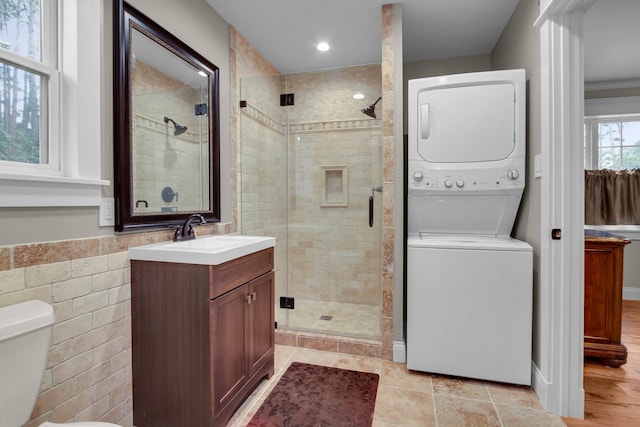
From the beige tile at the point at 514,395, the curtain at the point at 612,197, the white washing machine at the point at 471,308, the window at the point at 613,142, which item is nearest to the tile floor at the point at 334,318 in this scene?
the white washing machine at the point at 471,308

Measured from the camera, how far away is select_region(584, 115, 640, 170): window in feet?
12.9

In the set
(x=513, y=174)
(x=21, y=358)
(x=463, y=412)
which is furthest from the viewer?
(x=513, y=174)

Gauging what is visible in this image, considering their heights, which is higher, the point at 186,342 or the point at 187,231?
the point at 187,231

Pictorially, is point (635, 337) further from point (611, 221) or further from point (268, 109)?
point (268, 109)

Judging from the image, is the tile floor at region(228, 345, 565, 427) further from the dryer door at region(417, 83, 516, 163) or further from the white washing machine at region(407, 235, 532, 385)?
the dryer door at region(417, 83, 516, 163)

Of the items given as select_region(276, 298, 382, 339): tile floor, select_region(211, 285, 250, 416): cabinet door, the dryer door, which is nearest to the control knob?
the dryer door

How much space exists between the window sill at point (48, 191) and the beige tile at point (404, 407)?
179 cm

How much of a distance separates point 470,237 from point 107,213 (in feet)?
7.40

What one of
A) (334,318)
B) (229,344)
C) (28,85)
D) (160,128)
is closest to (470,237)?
(334,318)

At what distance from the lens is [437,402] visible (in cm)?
189

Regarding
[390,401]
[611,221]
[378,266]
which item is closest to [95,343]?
[390,401]

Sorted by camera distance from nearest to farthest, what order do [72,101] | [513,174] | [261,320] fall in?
[72,101]
[261,320]
[513,174]

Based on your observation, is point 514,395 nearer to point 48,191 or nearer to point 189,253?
point 189,253

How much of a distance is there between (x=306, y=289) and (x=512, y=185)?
1913mm
